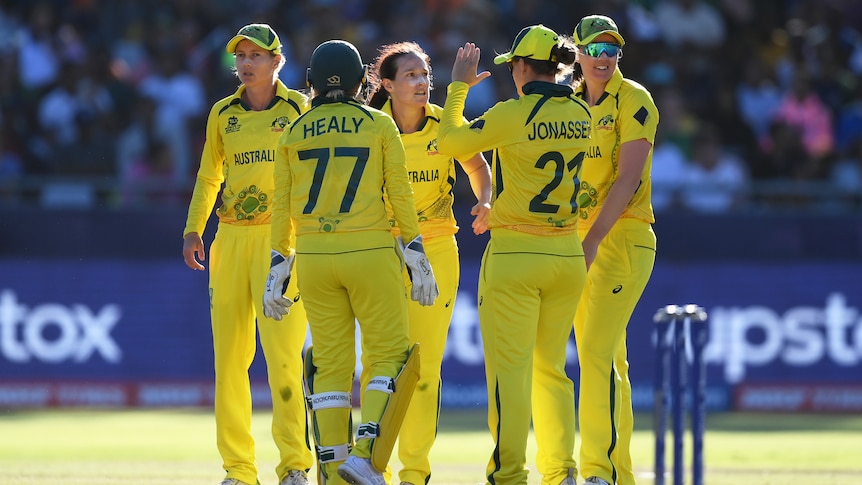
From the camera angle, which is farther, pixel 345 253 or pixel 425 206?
pixel 425 206

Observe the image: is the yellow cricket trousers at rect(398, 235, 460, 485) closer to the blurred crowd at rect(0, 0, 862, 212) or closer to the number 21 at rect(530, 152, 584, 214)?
the number 21 at rect(530, 152, 584, 214)

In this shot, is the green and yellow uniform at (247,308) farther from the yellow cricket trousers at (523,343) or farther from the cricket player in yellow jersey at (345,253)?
the yellow cricket trousers at (523,343)

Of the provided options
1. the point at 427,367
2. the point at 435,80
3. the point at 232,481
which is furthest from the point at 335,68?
the point at 435,80

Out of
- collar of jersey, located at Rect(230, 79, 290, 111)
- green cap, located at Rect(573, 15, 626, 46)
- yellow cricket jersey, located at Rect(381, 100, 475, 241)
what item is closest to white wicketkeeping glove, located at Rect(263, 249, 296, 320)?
yellow cricket jersey, located at Rect(381, 100, 475, 241)

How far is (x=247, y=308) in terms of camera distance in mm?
8742

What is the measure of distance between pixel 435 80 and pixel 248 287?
8.08 m

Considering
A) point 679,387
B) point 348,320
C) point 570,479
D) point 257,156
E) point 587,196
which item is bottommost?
point 570,479

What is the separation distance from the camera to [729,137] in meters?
17.6

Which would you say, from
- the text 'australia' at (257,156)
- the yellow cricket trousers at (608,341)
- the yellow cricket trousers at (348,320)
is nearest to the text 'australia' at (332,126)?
the yellow cricket trousers at (348,320)

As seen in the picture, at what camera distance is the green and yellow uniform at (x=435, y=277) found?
842 centimetres

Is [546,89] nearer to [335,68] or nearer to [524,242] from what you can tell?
[524,242]

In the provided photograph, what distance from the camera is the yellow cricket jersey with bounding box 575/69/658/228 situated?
830 cm

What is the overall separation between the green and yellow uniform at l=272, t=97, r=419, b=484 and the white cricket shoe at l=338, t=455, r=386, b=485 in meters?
0.08

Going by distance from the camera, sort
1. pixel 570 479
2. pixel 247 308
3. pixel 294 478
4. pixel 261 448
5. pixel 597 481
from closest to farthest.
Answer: pixel 570 479 < pixel 597 481 < pixel 294 478 < pixel 247 308 < pixel 261 448
